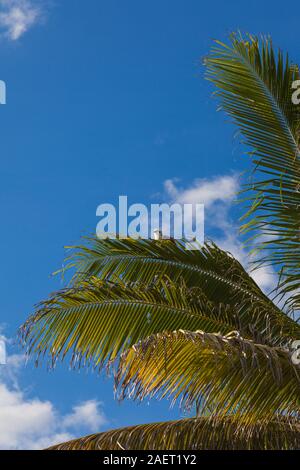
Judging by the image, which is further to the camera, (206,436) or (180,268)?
(180,268)

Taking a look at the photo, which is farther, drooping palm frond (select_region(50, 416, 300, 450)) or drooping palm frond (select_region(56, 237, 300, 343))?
drooping palm frond (select_region(56, 237, 300, 343))

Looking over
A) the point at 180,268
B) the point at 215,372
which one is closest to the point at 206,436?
the point at 215,372

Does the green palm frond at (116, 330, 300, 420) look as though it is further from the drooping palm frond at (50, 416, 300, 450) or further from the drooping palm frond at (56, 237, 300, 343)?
the drooping palm frond at (56, 237, 300, 343)

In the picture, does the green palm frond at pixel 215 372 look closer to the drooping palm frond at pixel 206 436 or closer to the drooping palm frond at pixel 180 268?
the drooping palm frond at pixel 206 436

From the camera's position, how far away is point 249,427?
28.6 ft

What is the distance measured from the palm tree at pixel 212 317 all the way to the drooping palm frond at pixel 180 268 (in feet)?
0.04

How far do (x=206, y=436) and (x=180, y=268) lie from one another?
2204mm

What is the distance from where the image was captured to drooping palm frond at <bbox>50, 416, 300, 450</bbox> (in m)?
8.73

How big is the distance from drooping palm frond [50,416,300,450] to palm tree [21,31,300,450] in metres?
0.01

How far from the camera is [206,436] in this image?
8.84 m

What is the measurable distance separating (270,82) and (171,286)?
237cm

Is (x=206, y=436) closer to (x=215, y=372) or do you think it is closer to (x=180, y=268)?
(x=215, y=372)

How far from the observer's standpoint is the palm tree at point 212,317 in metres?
7.95
